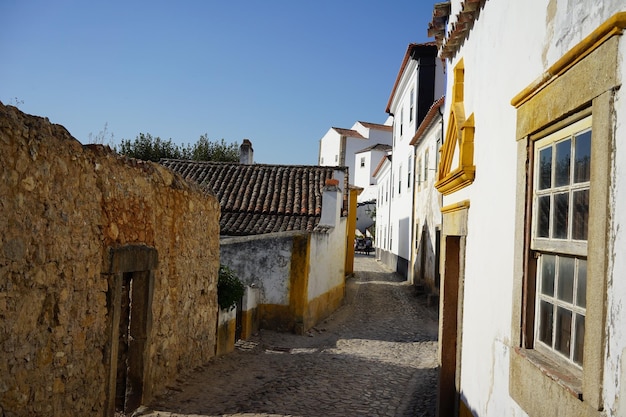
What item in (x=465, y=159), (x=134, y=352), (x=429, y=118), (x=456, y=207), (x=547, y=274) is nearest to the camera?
(x=547, y=274)

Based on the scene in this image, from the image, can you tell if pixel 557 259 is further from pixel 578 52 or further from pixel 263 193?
pixel 263 193

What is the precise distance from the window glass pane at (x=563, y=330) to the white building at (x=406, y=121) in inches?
693

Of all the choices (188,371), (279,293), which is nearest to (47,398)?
(188,371)

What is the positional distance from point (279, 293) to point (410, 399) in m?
5.09

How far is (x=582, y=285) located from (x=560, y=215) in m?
0.44

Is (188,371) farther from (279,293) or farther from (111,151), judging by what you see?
(279,293)

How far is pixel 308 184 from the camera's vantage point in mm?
17578

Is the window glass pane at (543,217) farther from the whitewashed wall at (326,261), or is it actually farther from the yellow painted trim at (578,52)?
the whitewashed wall at (326,261)

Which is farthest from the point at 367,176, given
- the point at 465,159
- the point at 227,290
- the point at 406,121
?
the point at 465,159

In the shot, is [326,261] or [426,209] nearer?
[326,261]

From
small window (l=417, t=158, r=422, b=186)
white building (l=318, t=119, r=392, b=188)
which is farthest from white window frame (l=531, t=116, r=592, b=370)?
white building (l=318, t=119, r=392, b=188)

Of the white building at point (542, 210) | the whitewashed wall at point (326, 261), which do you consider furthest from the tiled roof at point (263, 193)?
the white building at point (542, 210)

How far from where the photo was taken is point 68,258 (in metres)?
4.30

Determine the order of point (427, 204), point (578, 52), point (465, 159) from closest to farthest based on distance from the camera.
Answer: point (578, 52)
point (465, 159)
point (427, 204)
